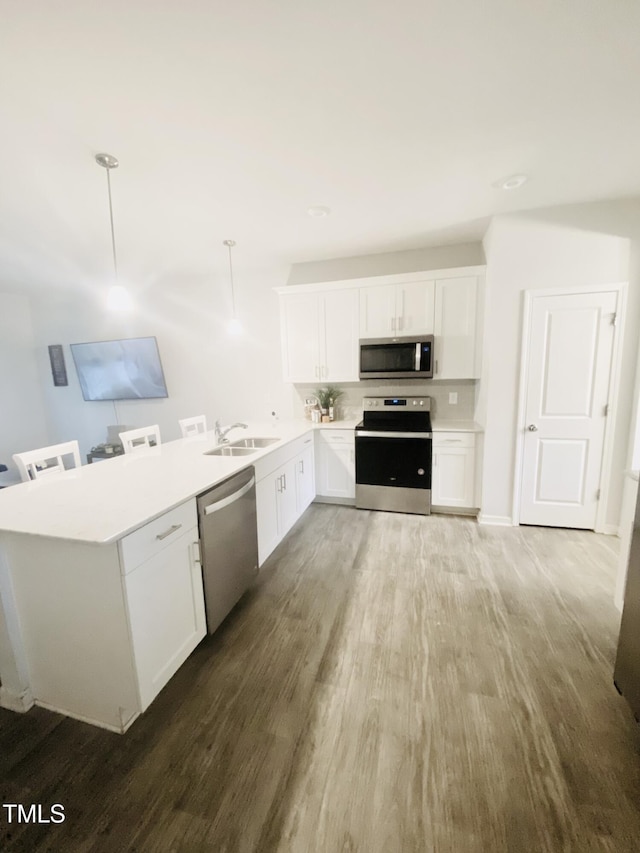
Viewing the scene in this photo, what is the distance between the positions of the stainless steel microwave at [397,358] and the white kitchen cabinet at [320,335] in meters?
0.15

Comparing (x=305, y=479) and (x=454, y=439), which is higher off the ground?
(x=454, y=439)

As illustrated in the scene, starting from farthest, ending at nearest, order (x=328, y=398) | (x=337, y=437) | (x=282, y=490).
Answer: (x=328, y=398)
(x=337, y=437)
(x=282, y=490)

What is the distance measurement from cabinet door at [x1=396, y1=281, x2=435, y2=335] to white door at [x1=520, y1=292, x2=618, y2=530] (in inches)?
34.0

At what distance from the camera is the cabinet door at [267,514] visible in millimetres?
2373

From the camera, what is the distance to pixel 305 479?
11.0 feet

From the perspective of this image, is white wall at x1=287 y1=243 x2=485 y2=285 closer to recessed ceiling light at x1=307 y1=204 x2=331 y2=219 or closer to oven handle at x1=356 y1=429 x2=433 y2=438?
recessed ceiling light at x1=307 y1=204 x2=331 y2=219

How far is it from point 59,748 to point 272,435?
7.29 ft

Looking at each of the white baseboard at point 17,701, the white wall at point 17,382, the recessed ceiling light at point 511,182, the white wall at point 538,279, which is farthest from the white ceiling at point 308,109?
the white wall at point 17,382

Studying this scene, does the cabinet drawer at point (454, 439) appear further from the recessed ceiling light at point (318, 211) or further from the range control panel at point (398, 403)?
the recessed ceiling light at point (318, 211)

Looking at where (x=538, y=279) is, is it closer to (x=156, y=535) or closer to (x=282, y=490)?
(x=282, y=490)

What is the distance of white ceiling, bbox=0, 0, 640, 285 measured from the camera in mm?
1197

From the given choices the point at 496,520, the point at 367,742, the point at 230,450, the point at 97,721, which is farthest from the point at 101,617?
the point at 496,520

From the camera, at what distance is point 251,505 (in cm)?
218

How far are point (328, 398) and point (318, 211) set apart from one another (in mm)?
1828
